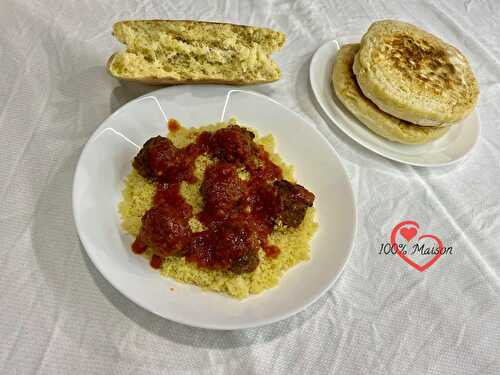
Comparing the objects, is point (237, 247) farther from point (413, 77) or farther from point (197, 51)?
point (413, 77)

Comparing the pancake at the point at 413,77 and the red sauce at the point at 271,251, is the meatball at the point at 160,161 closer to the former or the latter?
the red sauce at the point at 271,251

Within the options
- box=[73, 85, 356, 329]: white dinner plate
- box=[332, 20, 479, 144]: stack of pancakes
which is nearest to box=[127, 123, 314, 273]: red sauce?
box=[73, 85, 356, 329]: white dinner plate

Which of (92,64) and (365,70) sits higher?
(365,70)

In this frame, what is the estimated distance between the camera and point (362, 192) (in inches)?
114

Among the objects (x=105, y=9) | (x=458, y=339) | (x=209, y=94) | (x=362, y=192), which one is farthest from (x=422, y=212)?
(x=105, y=9)

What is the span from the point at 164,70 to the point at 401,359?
7.30 feet

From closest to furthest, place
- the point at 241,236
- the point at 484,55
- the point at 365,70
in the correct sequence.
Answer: the point at 241,236 → the point at 365,70 → the point at 484,55

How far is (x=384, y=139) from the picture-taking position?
3.04 meters

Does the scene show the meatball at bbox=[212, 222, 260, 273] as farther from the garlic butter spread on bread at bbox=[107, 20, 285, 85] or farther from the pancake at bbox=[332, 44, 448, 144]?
the pancake at bbox=[332, 44, 448, 144]

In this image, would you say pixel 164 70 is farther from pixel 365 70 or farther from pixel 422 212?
pixel 422 212

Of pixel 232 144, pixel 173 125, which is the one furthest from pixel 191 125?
pixel 232 144

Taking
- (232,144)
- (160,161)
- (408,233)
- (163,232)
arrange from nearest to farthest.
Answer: (163,232) < (160,161) < (232,144) < (408,233)

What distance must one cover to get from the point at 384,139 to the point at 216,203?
1.46 metres

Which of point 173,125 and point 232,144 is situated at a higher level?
point 232,144
